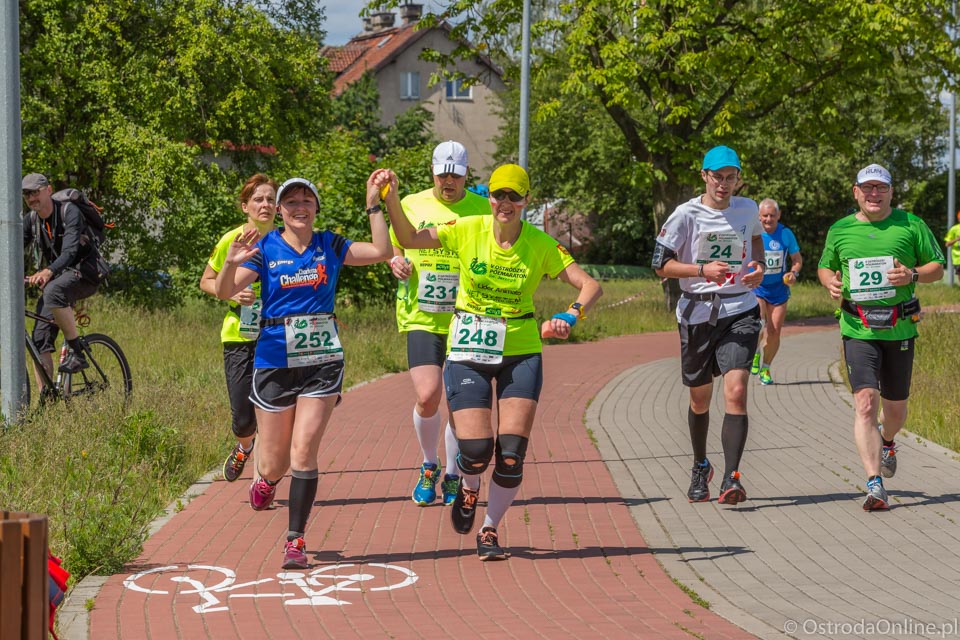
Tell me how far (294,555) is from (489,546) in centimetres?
100

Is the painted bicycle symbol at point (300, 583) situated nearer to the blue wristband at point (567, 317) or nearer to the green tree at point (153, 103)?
the blue wristband at point (567, 317)

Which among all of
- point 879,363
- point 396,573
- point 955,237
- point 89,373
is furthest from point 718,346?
point 955,237

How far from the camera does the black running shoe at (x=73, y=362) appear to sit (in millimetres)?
11195

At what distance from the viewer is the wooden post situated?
12.3 feet

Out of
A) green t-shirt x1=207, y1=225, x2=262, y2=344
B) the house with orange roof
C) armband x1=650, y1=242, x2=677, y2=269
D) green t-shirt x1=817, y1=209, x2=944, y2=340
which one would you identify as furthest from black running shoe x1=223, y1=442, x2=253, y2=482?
the house with orange roof

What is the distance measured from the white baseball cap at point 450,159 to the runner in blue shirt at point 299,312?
4.09 ft

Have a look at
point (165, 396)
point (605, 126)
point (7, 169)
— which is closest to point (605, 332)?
point (165, 396)

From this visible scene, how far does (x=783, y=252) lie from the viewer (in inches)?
576

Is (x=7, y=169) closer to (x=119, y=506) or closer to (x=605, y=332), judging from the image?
(x=119, y=506)

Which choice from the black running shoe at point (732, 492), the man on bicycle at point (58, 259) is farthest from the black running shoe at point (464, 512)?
the man on bicycle at point (58, 259)

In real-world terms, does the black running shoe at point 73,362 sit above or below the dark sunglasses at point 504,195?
below

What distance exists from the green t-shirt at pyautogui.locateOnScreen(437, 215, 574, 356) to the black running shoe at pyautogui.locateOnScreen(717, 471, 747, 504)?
1.91m

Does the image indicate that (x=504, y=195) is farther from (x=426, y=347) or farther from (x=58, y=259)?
(x=58, y=259)

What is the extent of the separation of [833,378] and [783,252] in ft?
6.96
